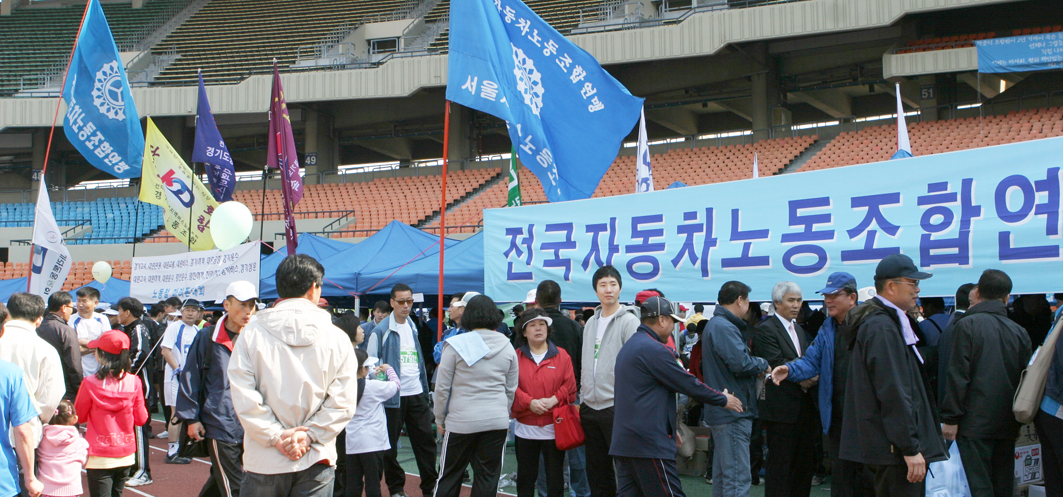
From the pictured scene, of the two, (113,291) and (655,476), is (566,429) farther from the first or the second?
(113,291)

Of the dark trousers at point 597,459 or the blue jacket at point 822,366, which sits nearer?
the blue jacket at point 822,366

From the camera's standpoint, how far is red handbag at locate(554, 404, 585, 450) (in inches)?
197

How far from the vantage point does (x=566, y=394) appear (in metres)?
5.11

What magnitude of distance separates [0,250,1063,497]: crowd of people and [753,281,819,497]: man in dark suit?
0.05 ft

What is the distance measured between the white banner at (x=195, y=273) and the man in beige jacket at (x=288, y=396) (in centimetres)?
433

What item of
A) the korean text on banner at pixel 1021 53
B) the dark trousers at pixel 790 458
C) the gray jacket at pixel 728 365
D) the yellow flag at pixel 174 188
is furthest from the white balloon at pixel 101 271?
the korean text on banner at pixel 1021 53

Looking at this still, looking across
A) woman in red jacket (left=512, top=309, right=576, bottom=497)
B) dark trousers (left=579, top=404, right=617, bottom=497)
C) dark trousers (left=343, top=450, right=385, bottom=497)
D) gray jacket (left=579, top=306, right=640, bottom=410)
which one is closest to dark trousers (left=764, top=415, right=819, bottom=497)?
dark trousers (left=579, top=404, right=617, bottom=497)

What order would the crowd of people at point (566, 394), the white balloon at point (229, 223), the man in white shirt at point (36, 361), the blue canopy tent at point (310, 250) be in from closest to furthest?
the crowd of people at point (566, 394) < the man in white shirt at point (36, 361) < the white balloon at point (229, 223) < the blue canopy tent at point (310, 250)

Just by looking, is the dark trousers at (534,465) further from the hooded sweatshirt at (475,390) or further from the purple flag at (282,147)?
the purple flag at (282,147)

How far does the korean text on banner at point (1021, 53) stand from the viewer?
1995cm

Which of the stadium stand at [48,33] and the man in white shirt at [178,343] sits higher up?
the stadium stand at [48,33]

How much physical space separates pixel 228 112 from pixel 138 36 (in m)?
8.75

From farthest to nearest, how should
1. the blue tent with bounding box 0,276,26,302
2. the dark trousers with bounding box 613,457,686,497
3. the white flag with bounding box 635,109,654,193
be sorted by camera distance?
the blue tent with bounding box 0,276,26,302 < the white flag with bounding box 635,109,654,193 < the dark trousers with bounding box 613,457,686,497

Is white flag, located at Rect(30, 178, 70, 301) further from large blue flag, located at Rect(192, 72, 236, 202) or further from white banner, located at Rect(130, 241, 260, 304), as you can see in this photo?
large blue flag, located at Rect(192, 72, 236, 202)
